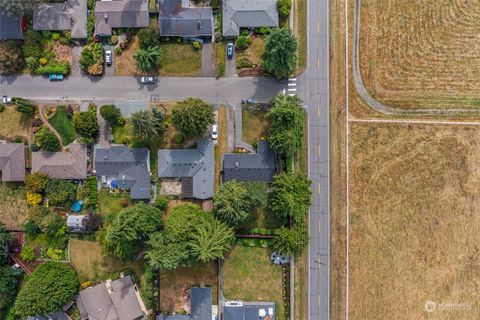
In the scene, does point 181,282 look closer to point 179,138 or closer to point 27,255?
point 179,138

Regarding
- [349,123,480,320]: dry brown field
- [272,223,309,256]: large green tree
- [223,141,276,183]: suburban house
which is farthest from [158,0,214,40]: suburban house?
[272,223,309,256]: large green tree

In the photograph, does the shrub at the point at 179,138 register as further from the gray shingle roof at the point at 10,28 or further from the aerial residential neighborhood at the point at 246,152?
the gray shingle roof at the point at 10,28

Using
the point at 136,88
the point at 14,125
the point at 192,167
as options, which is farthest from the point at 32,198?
the point at 192,167

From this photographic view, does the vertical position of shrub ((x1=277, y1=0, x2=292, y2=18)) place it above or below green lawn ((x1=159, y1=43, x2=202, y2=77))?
above

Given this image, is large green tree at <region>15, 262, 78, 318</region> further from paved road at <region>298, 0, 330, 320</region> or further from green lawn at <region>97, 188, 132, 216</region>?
paved road at <region>298, 0, 330, 320</region>

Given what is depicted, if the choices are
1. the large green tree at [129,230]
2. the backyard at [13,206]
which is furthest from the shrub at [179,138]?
the backyard at [13,206]

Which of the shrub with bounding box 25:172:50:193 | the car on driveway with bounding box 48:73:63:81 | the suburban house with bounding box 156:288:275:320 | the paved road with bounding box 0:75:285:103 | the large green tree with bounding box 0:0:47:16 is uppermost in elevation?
the large green tree with bounding box 0:0:47:16
